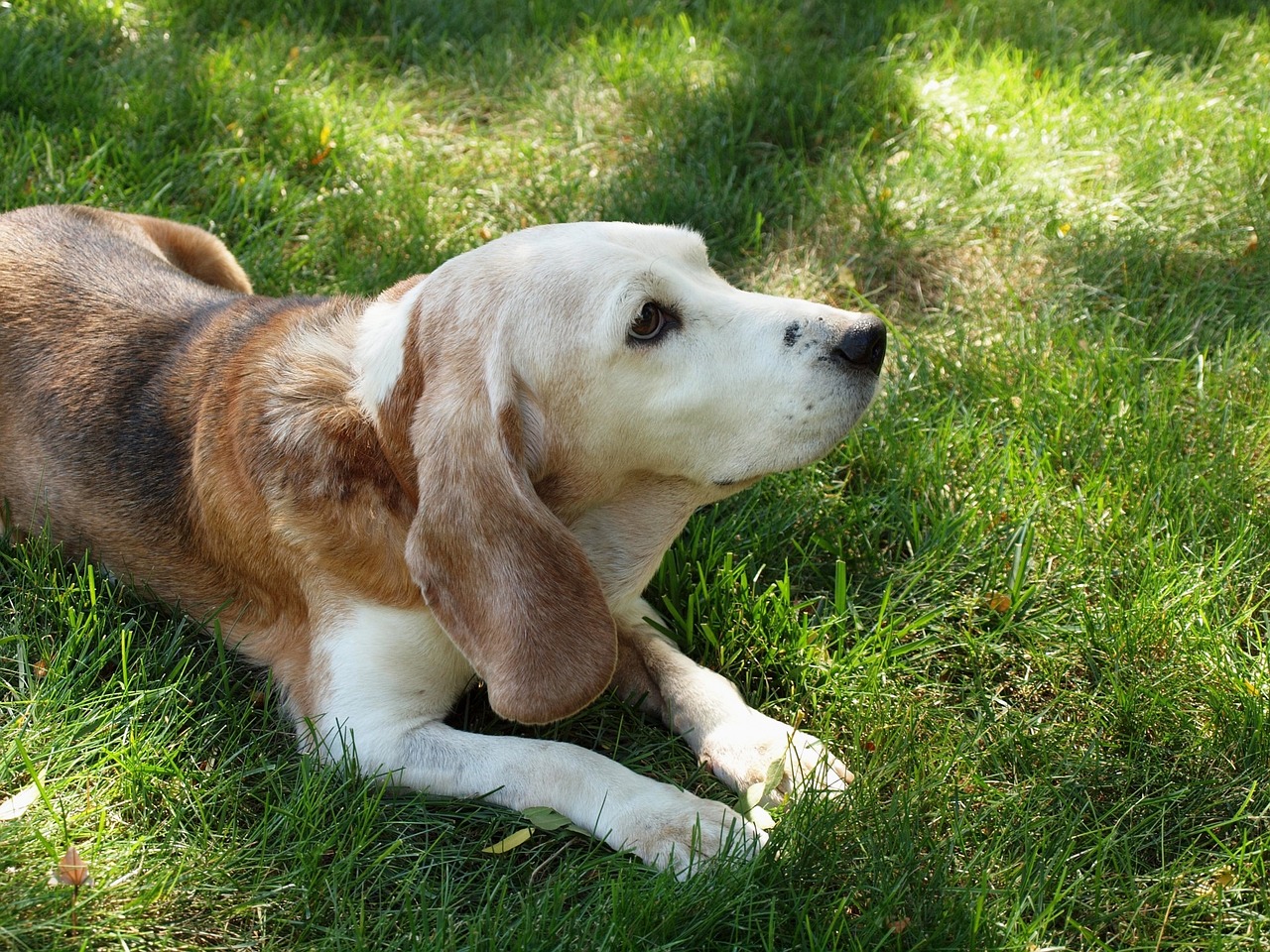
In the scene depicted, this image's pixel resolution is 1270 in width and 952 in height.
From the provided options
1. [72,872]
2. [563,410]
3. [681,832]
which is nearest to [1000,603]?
[681,832]

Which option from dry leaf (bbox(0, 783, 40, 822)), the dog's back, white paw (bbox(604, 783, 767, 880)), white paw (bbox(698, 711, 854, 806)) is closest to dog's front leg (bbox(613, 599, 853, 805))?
white paw (bbox(698, 711, 854, 806))

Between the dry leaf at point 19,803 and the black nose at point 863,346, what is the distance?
6.83 ft

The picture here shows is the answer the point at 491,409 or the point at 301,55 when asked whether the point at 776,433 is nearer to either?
the point at 491,409

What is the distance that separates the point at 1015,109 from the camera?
221 inches

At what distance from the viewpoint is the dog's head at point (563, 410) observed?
2.81m

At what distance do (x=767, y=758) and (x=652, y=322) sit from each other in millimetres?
1085

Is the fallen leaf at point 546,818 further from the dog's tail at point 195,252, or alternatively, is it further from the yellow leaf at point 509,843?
the dog's tail at point 195,252

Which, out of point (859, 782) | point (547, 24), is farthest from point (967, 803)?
point (547, 24)

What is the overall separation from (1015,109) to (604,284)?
3446 millimetres

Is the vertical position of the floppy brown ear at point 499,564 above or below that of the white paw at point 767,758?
above

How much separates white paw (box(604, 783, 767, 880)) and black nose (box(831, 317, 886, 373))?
1.07 meters

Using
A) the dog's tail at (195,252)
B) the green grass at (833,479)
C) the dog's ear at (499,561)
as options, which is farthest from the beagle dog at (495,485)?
the dog's tail at (195,252)

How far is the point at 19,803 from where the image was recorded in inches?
112

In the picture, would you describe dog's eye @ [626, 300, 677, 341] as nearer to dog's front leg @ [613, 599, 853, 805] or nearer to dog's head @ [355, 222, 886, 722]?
dog's head @ [355, 222, 886, 722]
